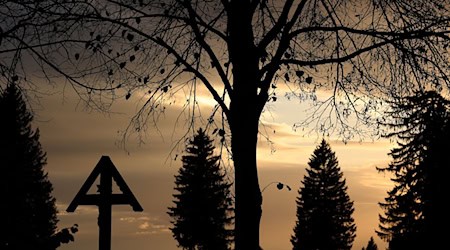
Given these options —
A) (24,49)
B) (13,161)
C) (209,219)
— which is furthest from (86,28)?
(209,219)

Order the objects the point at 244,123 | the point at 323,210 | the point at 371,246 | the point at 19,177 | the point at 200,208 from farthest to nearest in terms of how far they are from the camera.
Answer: the point at 371,246, the point at 323,210, the point at 200,208, the point at 19,177, the point at 244,123

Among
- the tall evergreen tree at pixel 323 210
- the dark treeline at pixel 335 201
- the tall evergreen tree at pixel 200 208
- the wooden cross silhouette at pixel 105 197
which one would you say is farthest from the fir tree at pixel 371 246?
the wooden cross silhouette at pixel 105 197

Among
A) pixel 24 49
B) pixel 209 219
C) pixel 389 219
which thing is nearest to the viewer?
pixel 24 49

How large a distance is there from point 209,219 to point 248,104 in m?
37.8

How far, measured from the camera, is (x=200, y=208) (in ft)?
159

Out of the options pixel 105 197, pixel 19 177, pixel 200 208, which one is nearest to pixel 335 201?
pixel 200 208

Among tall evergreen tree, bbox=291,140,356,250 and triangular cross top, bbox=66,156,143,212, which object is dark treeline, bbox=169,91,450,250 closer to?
tall evergreen tree, bbox=291,140,356,250

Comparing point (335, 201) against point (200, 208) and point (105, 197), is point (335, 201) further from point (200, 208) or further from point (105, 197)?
point (105, 197)

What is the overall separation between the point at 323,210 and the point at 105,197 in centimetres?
4676

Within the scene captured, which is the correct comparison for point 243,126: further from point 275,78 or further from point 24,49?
point 24,49

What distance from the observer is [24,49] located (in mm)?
10688

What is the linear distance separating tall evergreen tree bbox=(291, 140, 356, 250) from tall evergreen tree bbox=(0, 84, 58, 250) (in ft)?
79.2

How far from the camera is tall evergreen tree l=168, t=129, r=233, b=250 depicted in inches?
1895

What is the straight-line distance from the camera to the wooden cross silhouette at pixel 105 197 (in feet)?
38.7
